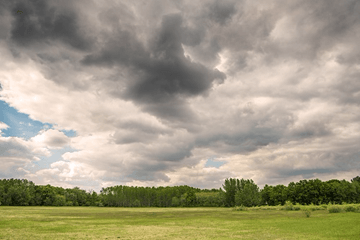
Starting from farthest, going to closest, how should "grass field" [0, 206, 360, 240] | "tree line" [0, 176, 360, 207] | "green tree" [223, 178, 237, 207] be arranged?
"green tree" [223, 178, 237, 207] → "tree line" [0, 176, 360, 207] → "grass field" [0, 206, 360, 240]

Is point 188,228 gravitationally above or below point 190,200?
below

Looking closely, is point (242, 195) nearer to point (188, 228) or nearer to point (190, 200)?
point (190, 200)

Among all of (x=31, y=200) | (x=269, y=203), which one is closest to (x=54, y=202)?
(x=31, y=200)

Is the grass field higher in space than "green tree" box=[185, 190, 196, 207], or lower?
lower

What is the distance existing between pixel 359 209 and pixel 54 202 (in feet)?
557

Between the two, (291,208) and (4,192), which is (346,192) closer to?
(291,208)

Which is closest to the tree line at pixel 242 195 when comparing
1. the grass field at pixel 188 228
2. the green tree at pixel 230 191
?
the green tree at pixel 230 191

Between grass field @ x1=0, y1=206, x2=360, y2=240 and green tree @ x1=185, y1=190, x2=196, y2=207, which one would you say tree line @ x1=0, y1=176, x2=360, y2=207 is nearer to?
green tree @ x1=185, y1=190, x2=196, y2=207

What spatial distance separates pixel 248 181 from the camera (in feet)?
564

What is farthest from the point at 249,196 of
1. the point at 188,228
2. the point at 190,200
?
the point at 188,228

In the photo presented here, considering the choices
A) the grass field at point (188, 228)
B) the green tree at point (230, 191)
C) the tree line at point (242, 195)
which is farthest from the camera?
the green tree at point (230, 191)

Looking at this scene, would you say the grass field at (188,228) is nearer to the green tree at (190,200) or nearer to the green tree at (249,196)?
the green tree at (249,196)

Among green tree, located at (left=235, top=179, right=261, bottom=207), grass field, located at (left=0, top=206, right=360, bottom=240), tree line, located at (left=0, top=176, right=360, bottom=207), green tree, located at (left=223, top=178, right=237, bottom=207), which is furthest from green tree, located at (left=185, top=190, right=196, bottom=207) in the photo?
grass field, located at (left=0, top=206, right=360, bottom=240)

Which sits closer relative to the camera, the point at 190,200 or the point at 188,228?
the point at 188,228
